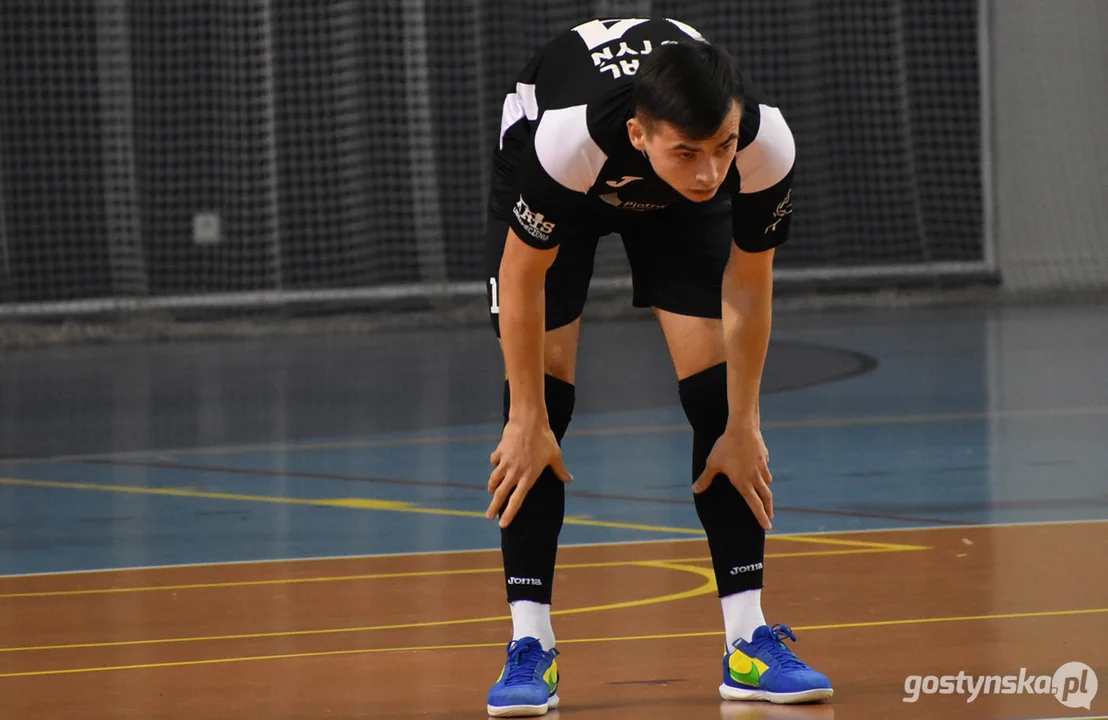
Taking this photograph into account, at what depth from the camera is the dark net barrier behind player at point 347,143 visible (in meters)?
10.4

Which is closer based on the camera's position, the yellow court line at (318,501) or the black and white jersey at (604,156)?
the black and white jersey at (604,156)

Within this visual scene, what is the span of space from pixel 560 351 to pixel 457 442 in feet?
11.0

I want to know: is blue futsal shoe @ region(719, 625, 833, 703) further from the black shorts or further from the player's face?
the player's face

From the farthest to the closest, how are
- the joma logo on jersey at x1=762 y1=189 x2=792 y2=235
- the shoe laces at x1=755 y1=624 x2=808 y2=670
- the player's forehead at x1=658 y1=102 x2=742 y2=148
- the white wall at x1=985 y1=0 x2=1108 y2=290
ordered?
1. the white wall at x1=985 y1=0 x2=1108 y2=290
2. the shoe laces at x1=755 y1=624 x2=808 y2=670
3. the joma logo on jersey at x1=762 y1=189 x2=792 y2=235
4. the player's forehead at x1=658 y1=102 x2=742 y2=148

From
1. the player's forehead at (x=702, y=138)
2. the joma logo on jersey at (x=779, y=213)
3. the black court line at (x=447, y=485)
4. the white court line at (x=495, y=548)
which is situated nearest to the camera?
the player's forehead at (x=702, y=138)

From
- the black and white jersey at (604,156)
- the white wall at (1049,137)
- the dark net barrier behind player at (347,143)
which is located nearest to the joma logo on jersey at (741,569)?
the black and white jersey at (604,156)

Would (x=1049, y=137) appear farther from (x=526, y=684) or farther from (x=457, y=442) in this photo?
(x=526, y=684)

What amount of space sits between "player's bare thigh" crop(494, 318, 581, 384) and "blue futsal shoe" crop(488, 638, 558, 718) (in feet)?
1.32

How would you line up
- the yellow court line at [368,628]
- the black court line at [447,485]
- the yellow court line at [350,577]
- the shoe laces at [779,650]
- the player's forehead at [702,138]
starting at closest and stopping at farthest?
the player's forehead at [702,138]
the shoe laces at [779,650]
the yellow court line at [368,628]
the yellow court line at [350,577]
the black court line at [447,485]

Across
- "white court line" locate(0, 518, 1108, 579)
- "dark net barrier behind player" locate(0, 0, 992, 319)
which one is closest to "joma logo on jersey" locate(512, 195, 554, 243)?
"white court line" locate(0, 518, 1108, 579)

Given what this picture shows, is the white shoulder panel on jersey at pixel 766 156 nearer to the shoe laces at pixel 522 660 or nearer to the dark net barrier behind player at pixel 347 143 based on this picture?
the shoe laces at pixel 522 660

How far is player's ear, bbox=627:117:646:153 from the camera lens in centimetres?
232

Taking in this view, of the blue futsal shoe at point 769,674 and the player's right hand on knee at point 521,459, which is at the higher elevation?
the player's right hand on knee at point 521,459

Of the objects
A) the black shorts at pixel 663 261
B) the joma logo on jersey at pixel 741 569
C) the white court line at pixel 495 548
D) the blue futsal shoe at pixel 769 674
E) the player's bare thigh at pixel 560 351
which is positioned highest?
the black shorts at pixel 663 261
